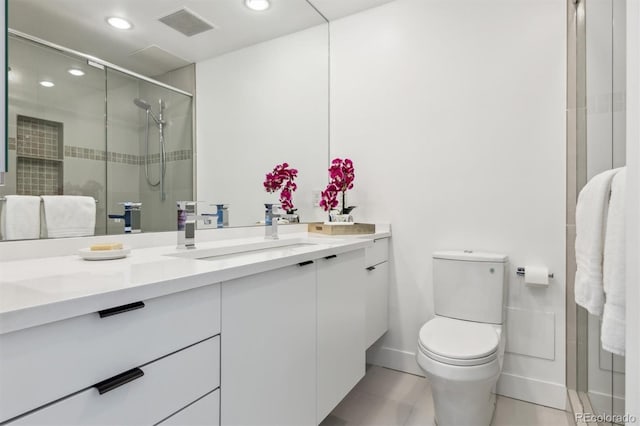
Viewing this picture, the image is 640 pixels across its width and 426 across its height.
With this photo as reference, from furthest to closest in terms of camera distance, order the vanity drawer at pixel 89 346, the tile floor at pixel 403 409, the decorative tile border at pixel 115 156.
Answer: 1. the tile floor at pixel 403 409
2. the decorative tile border at pixel 115 156
3. the vanity drawer at pixel 89 346

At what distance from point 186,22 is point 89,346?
1.52 m

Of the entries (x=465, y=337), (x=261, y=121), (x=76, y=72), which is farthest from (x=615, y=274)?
(x=261, y=121)

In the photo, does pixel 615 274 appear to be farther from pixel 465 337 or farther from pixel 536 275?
pixel 536 275

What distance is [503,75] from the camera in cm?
187

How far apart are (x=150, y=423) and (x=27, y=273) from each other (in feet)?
1.48

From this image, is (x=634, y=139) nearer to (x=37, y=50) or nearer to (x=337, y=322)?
(x=337, y=322)

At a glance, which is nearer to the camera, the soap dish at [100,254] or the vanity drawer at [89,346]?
the vanity drawer at [89,346]

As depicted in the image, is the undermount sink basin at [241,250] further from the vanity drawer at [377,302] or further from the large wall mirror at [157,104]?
the vanity drawer at [377,302]

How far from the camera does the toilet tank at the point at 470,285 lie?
5.68ft

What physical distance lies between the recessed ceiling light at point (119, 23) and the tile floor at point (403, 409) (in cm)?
193

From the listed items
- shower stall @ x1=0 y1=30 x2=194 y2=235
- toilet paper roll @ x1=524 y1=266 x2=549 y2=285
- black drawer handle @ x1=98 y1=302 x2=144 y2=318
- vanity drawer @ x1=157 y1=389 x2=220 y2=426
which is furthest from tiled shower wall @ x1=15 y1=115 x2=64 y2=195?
toilet paper roll @ x1=524 y1=266 x2=549 y2=285

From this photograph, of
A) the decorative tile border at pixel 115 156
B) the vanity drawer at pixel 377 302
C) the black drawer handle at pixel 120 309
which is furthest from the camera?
the vanity drawer at pixel 377 302

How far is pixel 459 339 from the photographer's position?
4.89ft
